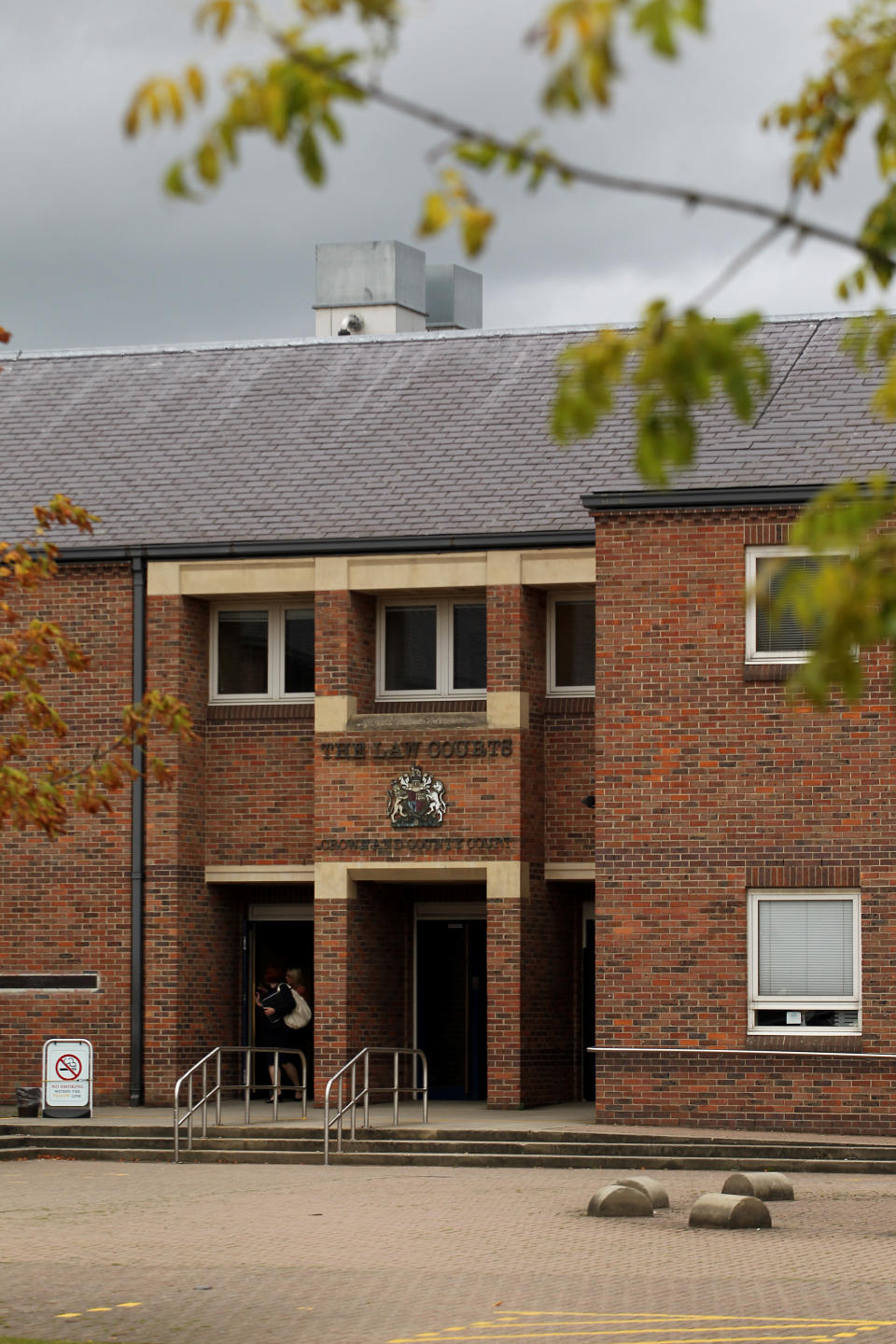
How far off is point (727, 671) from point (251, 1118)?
677cm

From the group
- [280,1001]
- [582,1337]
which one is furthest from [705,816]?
[582,1337]

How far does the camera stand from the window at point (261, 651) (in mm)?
25797

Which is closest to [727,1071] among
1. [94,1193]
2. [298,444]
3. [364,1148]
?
[364,1148]

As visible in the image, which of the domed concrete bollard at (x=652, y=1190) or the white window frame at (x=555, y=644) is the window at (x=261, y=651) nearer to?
the white window frame at (x=555, y=644)

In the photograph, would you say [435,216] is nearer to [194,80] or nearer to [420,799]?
[194,80]

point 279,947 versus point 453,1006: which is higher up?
point 279,947

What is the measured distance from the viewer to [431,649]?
25422mm

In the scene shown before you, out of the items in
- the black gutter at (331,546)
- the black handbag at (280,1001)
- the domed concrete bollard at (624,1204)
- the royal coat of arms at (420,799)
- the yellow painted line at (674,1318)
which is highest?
the black gutter at (331,546)

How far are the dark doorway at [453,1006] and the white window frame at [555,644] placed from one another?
3.10 m

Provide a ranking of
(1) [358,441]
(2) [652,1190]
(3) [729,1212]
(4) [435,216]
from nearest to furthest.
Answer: (4) [435,216] < (3) [729,1212] < (2) [652,1190] < (1) [358,441]

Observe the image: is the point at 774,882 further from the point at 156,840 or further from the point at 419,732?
the point at 156,840

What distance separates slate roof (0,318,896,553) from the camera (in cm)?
2366

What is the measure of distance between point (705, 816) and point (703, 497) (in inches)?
123

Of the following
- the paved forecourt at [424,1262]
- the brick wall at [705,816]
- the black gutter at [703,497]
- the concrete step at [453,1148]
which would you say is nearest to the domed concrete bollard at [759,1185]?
the paved forecourt at [424,1262]
